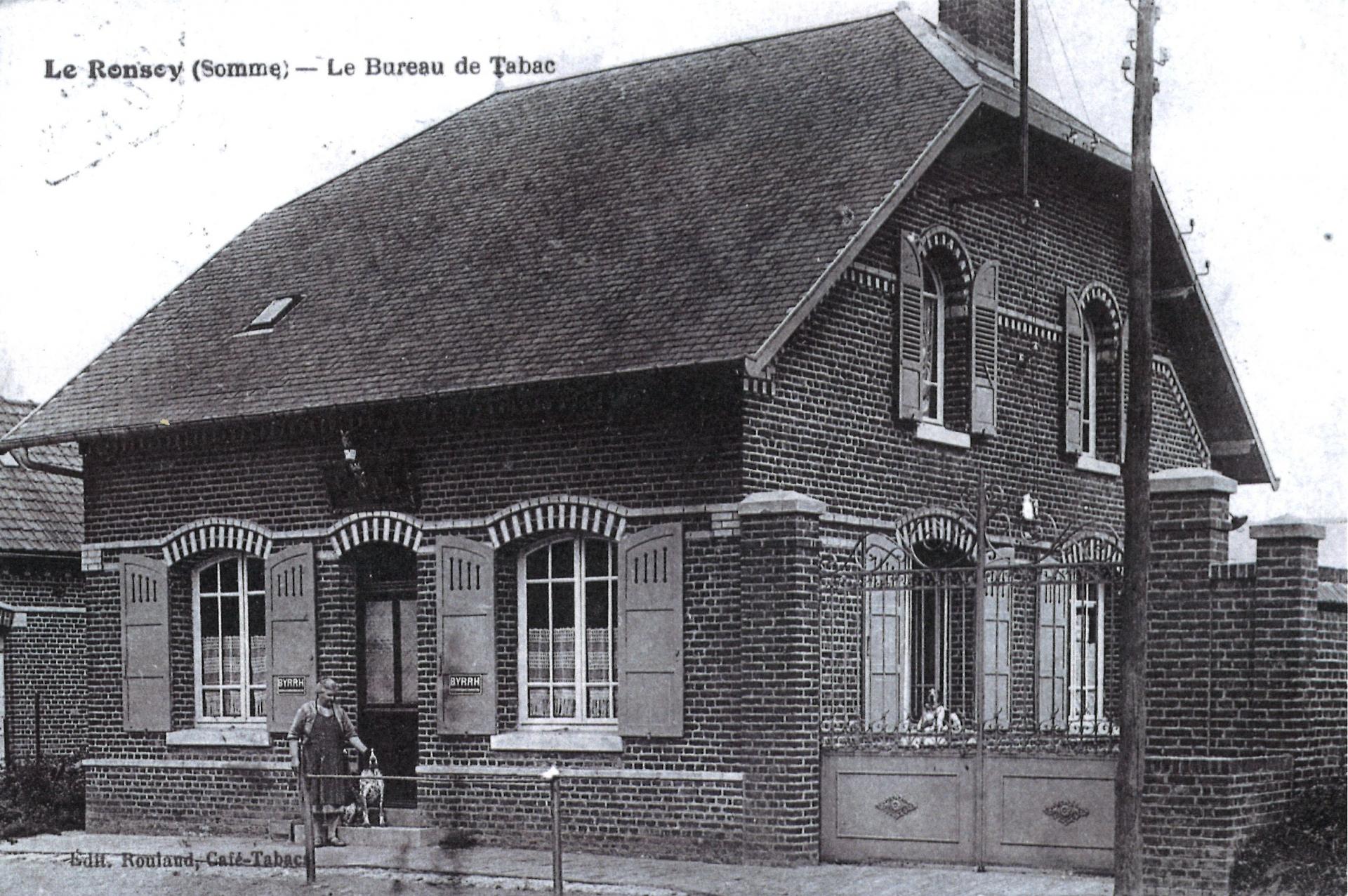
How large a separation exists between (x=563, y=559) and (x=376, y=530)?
1.94 metres

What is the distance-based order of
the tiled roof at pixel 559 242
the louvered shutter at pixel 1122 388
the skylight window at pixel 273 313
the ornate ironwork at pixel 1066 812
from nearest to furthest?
the ornate ironwork at pixel 1066 812 → the tiled roof at pixel 559 242 → the skylight window at pixel 273 313 → the louvered shutter at pixel 1122 388

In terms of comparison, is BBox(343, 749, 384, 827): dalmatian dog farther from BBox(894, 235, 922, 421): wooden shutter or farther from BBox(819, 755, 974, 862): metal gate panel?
BBox(894, 235, 922, 421): wooden shutter

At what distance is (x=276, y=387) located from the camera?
17.2m

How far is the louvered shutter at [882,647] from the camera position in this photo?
49.6 feet

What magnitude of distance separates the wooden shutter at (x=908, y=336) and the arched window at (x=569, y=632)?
2.92 metres

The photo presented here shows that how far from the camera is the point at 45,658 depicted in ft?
71.7

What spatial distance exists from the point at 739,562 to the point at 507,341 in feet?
10.4

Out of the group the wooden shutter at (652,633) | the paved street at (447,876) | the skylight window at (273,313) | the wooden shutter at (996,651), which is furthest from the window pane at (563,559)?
the skylight window at (273,313)

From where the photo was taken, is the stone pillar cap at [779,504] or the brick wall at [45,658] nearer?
the stone pillar cap at [779,504]

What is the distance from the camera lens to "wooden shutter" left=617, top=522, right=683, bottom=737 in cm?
1465

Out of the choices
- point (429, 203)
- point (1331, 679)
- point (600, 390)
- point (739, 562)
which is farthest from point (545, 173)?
point (1331, 679)

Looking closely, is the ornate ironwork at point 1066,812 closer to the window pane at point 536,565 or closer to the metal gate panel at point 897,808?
the metal gate panel at point 897,808

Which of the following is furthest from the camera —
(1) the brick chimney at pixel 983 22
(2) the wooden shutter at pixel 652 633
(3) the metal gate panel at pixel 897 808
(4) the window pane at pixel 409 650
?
(1) the brick chimney at pixel 983 22

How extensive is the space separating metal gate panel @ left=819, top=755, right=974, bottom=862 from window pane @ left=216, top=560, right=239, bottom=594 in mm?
6835
